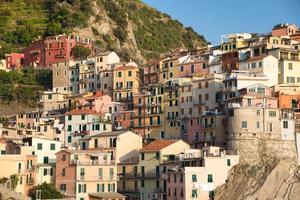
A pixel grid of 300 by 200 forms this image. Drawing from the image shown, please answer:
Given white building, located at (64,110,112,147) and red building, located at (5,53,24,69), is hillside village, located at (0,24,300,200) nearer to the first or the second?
white building, located at (64,110,112,147)

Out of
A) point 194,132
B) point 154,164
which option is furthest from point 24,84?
point 154,164

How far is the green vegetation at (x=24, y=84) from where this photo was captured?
96812 millimetres

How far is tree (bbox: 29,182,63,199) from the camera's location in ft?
222

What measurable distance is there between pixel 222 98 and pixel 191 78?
6152 mm

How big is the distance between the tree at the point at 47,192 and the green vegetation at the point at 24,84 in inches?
1071

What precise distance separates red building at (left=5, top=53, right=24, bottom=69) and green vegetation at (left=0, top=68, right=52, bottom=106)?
2271 millimetres

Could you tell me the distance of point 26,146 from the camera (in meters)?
73.4

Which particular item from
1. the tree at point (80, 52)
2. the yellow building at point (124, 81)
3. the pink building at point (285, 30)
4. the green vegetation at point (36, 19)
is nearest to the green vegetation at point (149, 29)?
the green vegetation at point (36, 19)

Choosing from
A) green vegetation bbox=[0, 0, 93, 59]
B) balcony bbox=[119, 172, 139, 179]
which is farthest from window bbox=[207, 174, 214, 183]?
green vegetation bbox=[0, 0, 93, 59]

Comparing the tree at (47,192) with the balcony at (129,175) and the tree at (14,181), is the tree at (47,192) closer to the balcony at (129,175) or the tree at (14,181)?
the tree at (14,181)

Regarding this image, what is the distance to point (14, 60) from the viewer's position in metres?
105

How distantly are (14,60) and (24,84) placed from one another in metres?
6.49

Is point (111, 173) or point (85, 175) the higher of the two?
point (111, 173)

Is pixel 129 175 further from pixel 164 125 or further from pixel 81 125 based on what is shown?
pixel 81 125
